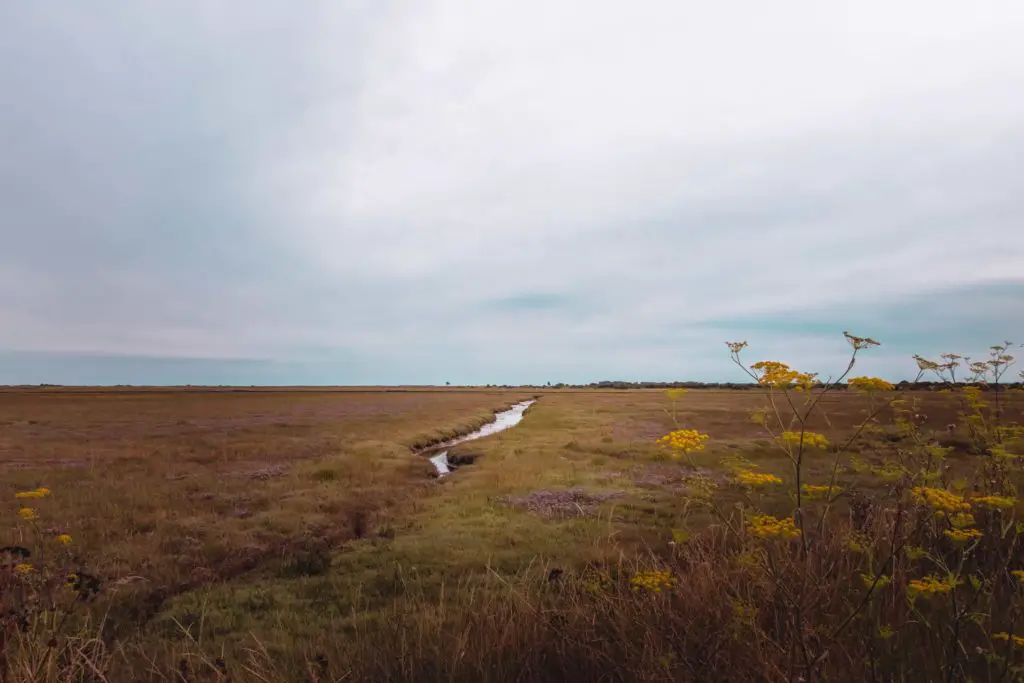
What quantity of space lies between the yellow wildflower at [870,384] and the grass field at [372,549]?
37.2 inches

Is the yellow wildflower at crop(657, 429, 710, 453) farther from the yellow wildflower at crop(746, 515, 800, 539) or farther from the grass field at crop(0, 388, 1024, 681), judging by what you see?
the yellow wildflower at crop(746, 515, 800, 539)

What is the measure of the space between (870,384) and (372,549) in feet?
44.7

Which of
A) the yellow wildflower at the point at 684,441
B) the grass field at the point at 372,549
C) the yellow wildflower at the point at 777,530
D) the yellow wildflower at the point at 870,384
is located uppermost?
the yellow wildflower at the point at 870,384

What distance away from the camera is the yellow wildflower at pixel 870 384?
383 cm

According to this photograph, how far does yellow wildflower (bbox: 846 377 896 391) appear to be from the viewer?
383 cm

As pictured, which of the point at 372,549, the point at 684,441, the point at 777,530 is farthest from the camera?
the point at 372,549

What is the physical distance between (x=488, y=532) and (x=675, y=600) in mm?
9999

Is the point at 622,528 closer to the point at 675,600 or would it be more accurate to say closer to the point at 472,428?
the point at 675,600

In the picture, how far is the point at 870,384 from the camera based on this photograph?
387 centimetres

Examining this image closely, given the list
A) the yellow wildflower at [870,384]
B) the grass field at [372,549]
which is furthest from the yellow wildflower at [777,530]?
the yellow wildflower at [870,384]

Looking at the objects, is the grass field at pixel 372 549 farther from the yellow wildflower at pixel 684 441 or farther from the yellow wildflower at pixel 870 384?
the yellow wildflower at pixel 870 384

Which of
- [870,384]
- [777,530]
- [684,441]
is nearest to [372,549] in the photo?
[684,441]

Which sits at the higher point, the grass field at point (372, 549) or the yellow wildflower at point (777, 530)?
the yellow wildflower at point (777, 530)

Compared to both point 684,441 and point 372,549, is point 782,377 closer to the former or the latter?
point 684,441
